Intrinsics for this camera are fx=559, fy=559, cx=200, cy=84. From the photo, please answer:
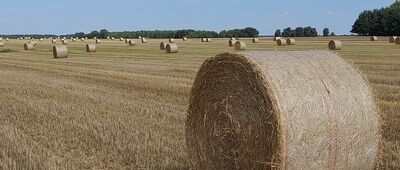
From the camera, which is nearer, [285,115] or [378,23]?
[285,115]

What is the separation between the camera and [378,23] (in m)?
87.6

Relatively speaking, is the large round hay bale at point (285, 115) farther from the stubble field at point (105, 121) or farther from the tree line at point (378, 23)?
the tree line at point (378, 23)

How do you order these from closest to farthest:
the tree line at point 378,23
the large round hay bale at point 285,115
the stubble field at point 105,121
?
the large round hay bale at point 285,115
the stubble field at point 105,121
the tree line at point 378,23

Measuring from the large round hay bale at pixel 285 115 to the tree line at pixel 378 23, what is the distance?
78475mm

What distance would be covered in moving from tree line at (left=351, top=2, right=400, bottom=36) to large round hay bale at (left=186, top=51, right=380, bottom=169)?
78475 millimetres

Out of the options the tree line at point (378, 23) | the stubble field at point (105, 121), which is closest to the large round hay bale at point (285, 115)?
the stubble field at point (105, 121)

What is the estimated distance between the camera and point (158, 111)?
10.5 m

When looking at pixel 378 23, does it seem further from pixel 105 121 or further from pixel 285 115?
pixel 285 115

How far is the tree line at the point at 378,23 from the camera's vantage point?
8212 centimetres

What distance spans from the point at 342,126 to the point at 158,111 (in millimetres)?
5398

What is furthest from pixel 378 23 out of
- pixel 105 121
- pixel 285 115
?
pixel 285 115

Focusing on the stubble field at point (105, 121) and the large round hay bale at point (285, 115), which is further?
the stubble field at point (105, 121)

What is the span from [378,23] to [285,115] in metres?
87.3

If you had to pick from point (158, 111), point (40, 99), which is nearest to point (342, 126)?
point (158, 111)
